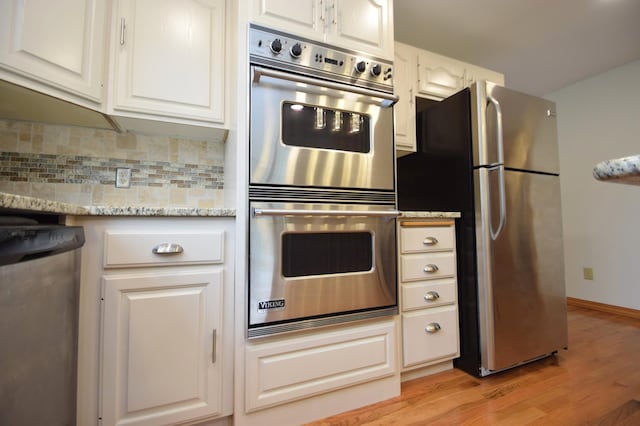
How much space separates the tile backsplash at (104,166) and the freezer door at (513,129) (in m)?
1.45

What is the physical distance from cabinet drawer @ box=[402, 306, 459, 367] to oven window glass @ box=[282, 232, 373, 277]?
1.42 feet

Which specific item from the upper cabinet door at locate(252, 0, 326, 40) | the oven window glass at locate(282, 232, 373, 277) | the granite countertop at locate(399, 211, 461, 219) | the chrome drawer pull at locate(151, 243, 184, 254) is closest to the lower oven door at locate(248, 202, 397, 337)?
the oven window glass at locate(282, 232, 373, 277)

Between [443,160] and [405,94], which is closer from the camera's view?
[443,160]

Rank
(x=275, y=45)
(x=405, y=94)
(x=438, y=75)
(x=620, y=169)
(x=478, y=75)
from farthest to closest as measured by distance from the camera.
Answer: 1. (x=478, y=75)
2. (x=438, y=75)
3. (x=405, y=94)
4. (x=275, y=45)
5. (x=620, y=169)

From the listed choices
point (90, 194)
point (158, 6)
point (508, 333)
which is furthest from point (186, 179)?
point (508, 333)

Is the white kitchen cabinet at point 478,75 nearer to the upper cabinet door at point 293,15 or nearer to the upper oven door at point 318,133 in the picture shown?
the upper oven door at point 318,133

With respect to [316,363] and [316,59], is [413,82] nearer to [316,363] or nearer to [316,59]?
[316,59]

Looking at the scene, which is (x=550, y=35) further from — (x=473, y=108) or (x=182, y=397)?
(x=182, y=397)

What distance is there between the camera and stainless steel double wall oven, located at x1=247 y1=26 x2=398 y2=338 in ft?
3.56

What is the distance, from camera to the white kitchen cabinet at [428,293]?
1408mm

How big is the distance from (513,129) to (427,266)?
2.98 feet

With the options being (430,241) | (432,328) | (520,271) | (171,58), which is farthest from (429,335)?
(171,58)

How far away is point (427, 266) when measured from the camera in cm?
146

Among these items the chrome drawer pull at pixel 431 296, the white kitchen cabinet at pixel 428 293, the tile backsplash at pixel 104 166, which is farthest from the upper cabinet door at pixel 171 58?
the chrome drawer pull at pixel 431 296
